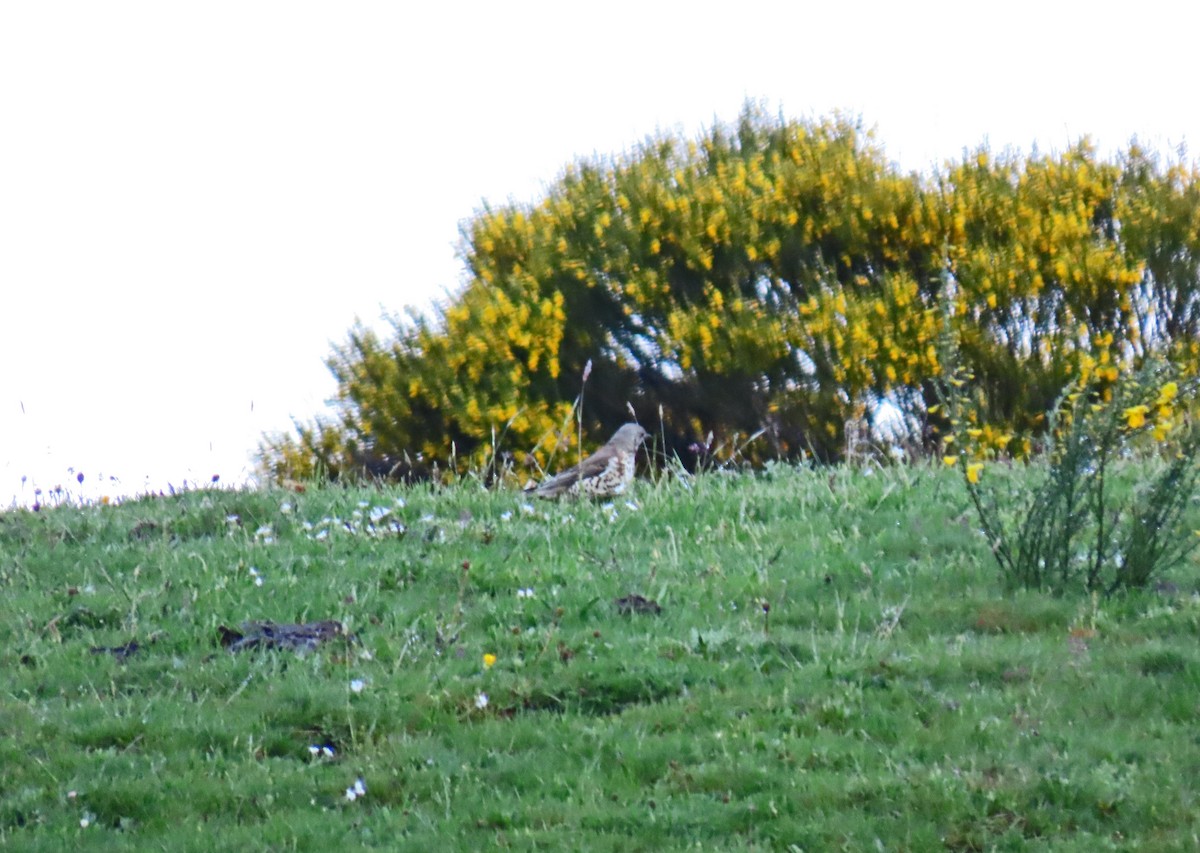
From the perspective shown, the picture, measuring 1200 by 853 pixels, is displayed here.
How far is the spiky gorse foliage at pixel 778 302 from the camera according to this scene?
56.7 ft

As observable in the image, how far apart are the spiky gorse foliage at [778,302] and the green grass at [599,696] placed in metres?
8.92

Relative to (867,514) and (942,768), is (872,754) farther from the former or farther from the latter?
(867,514)

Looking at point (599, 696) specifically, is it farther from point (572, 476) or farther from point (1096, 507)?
point (572, 476)

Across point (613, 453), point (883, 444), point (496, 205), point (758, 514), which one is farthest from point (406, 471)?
point (758, 514)

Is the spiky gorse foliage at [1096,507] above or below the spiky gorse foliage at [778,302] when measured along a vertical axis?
below

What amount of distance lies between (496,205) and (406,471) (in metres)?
4.17

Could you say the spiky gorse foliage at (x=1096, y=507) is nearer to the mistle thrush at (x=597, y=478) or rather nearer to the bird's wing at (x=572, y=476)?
the mistle thrush at (x=597, y=478)

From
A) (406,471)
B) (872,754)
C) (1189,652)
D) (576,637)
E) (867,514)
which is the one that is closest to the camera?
(872,754)

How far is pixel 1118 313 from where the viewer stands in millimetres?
17406

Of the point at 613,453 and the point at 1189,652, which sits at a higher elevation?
the point at 613,453

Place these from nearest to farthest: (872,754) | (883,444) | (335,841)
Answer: (335,841) → (872,754) → (883,444)

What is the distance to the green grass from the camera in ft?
15.6

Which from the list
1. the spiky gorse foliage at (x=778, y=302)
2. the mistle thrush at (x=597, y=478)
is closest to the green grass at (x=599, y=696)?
the mistle thrush at (x=597, y=478)

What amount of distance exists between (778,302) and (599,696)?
1281 cm
